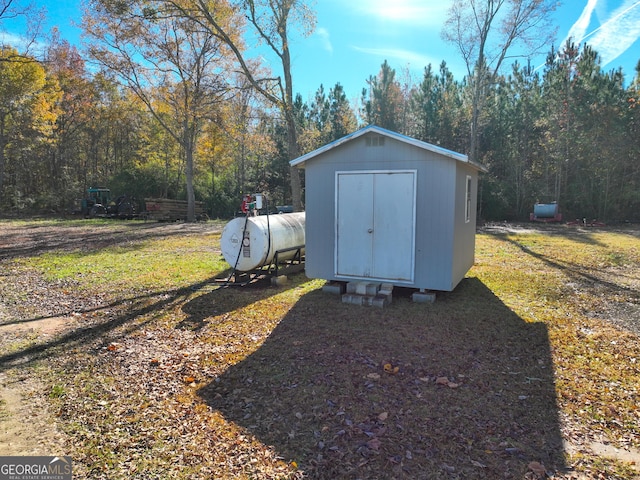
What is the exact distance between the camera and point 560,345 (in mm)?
4730

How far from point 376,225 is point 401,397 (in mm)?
3584

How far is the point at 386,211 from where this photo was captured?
6.65 m

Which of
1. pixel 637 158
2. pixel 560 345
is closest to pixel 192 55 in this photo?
pixel 560 345

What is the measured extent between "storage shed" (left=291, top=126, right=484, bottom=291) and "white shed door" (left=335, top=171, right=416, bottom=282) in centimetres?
2

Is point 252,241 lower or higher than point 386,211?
lower

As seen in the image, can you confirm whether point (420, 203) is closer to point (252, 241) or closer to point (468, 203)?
point (468, 203)

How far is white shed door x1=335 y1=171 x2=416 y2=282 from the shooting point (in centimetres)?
652

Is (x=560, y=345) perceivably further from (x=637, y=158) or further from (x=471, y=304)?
(x=637, y=158)

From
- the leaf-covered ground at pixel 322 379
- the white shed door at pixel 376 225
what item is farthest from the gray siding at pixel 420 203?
the leaf-covered ground at pixel 322 379

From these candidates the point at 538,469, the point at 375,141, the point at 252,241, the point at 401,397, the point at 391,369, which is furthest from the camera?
the point at 252,241

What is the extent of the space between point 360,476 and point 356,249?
4.57 meters

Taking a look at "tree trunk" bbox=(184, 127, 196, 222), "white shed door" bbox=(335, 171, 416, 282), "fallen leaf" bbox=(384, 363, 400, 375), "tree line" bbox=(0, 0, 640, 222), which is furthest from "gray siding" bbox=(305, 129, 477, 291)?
"tree trunk" bbox=(184, 127, 196, 222)

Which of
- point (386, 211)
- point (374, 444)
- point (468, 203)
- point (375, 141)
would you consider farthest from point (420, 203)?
point (374, 444)

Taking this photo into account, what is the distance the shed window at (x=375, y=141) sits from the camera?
259 inches
